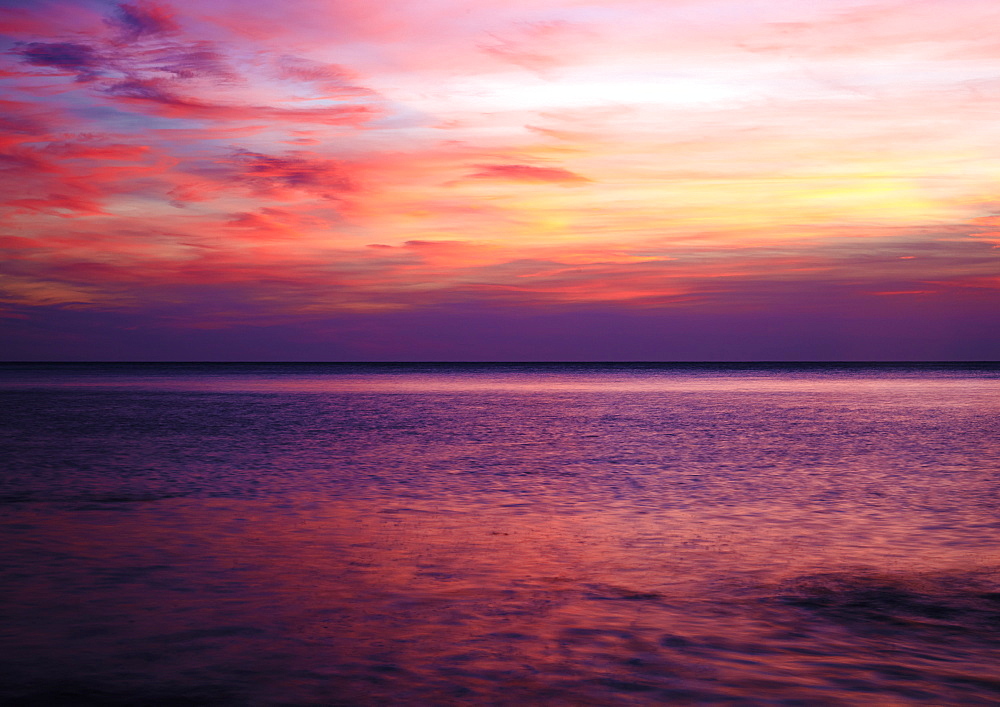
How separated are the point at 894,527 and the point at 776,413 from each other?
3130cm

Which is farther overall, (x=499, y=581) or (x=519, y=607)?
(x=499, y=581)

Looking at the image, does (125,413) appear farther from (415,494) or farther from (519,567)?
(519,567)

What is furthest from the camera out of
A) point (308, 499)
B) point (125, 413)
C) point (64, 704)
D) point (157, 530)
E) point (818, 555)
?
point (125, 413)

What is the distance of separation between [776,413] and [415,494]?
30.9 meters

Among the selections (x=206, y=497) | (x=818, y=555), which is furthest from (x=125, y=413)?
(x=818, y=555)

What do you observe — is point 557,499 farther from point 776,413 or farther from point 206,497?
point 776,413

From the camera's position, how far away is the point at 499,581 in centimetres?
967

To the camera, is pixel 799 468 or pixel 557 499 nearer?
pixel 557 499

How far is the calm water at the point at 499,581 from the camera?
21.6ft

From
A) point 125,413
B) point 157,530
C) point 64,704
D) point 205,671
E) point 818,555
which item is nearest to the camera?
point 64,704

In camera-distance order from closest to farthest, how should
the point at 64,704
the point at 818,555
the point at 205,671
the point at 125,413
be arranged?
the point at 64,704
the point at 205,671
the point at 818,555
the point at 125,413

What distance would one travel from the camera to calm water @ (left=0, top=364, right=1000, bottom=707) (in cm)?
659

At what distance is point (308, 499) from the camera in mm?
15703

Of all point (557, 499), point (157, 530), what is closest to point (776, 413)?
point (557, 499)
